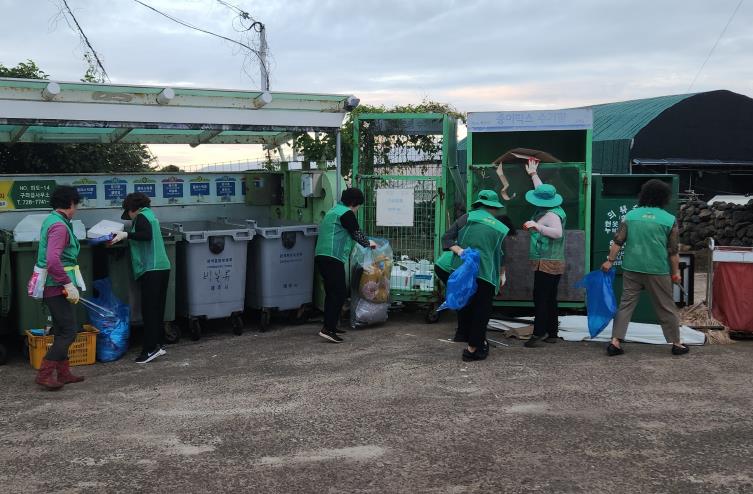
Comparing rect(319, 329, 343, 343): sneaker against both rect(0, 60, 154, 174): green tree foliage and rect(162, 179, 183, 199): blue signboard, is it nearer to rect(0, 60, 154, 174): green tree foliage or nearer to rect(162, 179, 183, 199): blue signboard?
rect(162, 179, 183, 199): blue signboard

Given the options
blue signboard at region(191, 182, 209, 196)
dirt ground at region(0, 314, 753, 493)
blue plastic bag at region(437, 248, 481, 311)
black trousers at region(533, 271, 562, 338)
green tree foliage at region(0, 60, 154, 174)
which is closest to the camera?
dirt ground at region(0, 314, 753, 493)

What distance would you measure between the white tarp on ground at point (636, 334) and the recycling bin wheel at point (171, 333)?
392cm

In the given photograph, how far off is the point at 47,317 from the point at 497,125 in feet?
16.2

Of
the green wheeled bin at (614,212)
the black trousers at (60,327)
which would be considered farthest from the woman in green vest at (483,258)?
the black trousers at (60,327)

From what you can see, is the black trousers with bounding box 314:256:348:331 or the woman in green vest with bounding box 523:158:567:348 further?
the black trousers with bounding box 314:256:348:331

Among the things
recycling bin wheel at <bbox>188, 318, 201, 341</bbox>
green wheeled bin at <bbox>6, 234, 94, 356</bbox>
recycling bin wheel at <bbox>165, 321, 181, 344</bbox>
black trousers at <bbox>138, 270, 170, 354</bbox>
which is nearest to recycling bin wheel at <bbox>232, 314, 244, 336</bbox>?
recycling bin wheel at <bbox>188, 318, 201, 341</bbox>

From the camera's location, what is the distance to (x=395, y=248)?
819 centimetres

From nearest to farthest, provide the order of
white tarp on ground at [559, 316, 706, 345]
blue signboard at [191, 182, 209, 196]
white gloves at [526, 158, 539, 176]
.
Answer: white tarp on ground at [559, 316, 706, 345] < white gloves at [526, 158, 539, 176] < blue signboard at [191, 182, 209, 196]

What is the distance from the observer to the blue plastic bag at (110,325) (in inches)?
259

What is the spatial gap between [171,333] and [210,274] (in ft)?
2.33

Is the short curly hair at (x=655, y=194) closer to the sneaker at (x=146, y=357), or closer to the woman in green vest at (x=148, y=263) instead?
the woman in green vest at (x=148, y=263)

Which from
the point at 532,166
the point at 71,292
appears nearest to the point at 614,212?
the point at 532,166

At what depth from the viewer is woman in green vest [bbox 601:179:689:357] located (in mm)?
6316

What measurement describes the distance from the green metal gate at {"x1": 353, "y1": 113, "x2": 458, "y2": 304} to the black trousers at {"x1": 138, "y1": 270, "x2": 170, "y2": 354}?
255 centimetres
